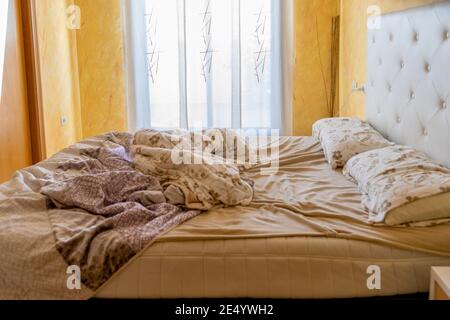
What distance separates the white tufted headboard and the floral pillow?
4.3 inches

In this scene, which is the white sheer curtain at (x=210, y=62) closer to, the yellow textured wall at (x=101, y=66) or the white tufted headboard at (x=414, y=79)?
the yellow textured wall at (x=101, y=66)

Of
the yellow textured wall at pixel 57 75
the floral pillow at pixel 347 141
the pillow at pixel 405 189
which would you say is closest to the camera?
the pillow at pixel 405 189

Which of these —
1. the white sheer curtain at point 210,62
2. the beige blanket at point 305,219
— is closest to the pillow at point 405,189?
the beige blanket at point 305,219

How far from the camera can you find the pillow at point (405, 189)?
1.34m

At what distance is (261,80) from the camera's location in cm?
410

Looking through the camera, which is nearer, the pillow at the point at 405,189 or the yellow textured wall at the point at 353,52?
the pillow at the point at 405,189

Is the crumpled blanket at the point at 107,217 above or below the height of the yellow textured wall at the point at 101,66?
below

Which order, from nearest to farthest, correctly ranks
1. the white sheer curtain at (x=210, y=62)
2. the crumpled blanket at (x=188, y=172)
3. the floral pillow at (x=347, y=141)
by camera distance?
the crumpled blanket at (x=188, y=172) → the floral pillow at (x=347, y=141) → the white sheer curtain at (x=210, y=62)

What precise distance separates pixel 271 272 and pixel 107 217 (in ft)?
1.85

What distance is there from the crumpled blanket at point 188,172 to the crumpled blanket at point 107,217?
0.19 ft

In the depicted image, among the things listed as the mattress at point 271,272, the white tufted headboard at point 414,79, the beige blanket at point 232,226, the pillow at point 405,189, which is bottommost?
the mattress at point 271,272

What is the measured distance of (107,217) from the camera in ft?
4.75
